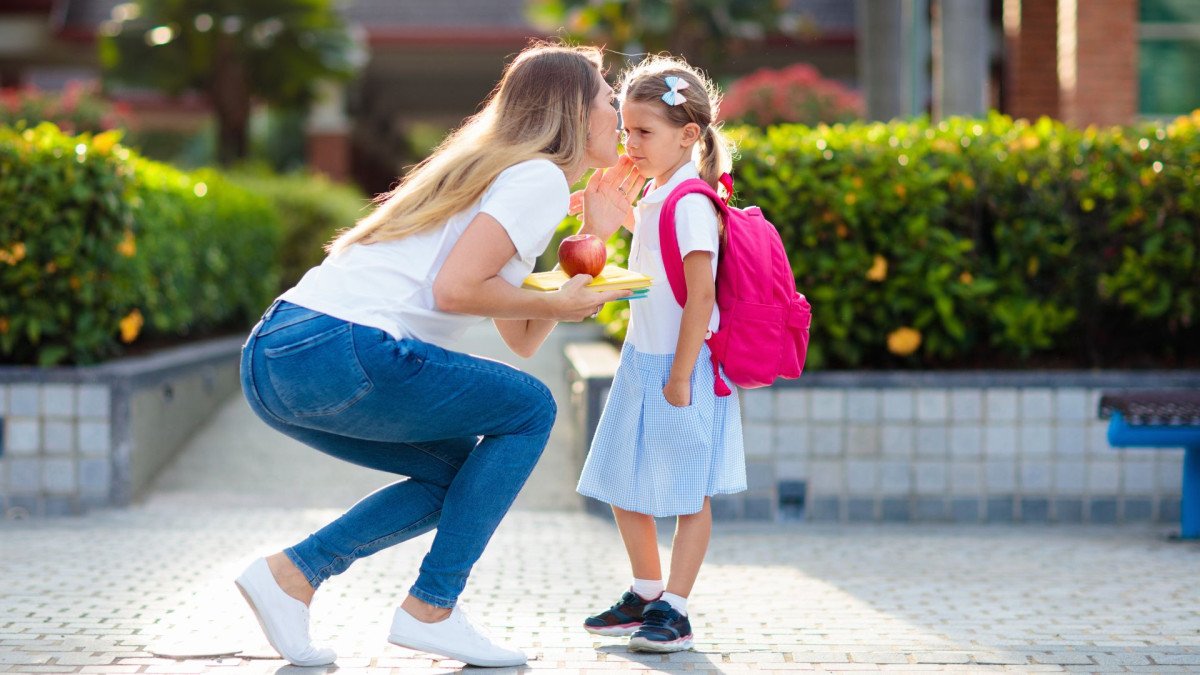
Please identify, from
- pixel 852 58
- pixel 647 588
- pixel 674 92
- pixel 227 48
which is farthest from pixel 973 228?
pixel 852 58

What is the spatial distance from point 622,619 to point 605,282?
104cm

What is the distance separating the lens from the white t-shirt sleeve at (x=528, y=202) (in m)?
3.18

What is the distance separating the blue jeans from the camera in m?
3.19

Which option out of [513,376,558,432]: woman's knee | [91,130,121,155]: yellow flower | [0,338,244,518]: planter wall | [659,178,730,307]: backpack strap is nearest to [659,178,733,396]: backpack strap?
[659,178,730,307]: backpack strap

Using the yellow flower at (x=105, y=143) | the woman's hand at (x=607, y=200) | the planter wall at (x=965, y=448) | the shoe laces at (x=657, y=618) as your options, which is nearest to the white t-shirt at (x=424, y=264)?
the woman's hand at (x=607, y=200)

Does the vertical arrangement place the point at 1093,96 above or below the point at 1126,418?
above

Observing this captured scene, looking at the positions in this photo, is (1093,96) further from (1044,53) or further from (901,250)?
(901,250)

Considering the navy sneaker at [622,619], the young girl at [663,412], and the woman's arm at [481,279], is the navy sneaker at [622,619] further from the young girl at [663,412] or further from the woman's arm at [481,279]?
the woman's arm at [481,279]

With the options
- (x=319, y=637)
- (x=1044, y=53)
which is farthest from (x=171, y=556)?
(x=1044, y=53)

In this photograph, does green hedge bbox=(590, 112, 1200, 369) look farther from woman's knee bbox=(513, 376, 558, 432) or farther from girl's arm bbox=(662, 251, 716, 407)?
woman's knee bbox=(513, 376, 558, 432)

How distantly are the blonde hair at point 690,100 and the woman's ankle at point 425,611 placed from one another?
1.42 metres

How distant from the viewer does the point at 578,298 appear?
3299mm

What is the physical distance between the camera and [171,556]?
4.97 meters

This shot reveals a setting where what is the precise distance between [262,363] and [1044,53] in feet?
36.4
